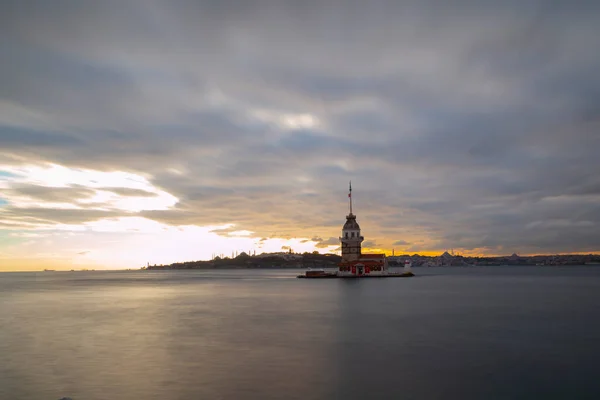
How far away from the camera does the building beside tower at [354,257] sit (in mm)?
120500

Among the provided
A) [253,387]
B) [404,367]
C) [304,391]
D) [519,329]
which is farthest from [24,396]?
[519,329]

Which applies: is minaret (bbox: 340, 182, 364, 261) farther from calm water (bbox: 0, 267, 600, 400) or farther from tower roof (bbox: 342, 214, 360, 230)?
calm water (bbox: 0, 267, 600, 400)

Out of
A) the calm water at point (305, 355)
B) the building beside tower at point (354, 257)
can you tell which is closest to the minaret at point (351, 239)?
the building beside tower at point (354, 257)

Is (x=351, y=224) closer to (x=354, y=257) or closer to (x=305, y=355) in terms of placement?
(x=354, y=257)

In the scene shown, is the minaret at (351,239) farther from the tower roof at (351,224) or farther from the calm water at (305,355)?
the calm water at (305,355)

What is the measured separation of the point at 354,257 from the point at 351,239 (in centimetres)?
568

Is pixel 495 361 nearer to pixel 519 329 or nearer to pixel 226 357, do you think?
pixel 519 329

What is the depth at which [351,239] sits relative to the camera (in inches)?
4734

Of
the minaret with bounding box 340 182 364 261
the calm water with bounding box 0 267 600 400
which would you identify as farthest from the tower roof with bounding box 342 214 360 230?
the calm water with bounding box 0 267 600 400

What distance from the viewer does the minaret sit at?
120250 mm

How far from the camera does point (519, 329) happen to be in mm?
39281

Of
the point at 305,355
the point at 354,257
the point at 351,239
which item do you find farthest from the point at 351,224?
the point at 305,355

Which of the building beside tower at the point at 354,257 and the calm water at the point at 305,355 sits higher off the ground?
the building beside tower at the point at 354,257

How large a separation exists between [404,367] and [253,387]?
30.0ft
